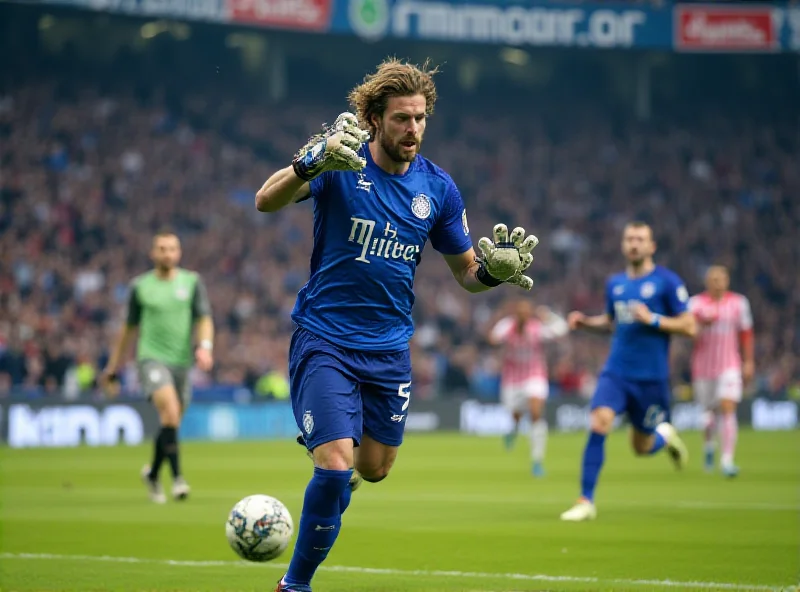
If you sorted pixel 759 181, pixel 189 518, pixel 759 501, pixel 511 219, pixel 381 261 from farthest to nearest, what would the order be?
pixel 759 181 → pixel 511 219 → pixel 759 501 → pixel 189 518 → pixel 381 261

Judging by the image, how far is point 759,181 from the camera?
144 feet

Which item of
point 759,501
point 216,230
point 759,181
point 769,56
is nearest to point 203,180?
point 216,230

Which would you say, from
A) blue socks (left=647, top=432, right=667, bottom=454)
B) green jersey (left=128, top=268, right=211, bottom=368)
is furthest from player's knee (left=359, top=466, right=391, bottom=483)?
green jersey (left=128, top=268, right=211, bottom=368)

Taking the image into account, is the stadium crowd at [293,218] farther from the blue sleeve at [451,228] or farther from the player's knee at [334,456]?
the player's knee at [334,456]

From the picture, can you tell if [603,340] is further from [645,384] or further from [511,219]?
[645,384]

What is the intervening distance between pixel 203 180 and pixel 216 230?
7.22ft

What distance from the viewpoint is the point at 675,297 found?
1282cm

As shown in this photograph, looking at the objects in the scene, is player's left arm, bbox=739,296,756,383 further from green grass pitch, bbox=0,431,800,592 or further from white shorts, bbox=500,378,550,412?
white shorts, bbox=500,378,550,412

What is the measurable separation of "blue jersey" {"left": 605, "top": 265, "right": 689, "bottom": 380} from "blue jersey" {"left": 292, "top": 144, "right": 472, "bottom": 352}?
5.73 metres

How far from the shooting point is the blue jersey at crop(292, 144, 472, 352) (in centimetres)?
707

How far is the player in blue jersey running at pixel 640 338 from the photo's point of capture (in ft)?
41.2

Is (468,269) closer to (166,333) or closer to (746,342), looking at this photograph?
(166,333)

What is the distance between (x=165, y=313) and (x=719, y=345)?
857 centimetres

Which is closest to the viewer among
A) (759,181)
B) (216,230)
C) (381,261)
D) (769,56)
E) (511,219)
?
(381,261)
